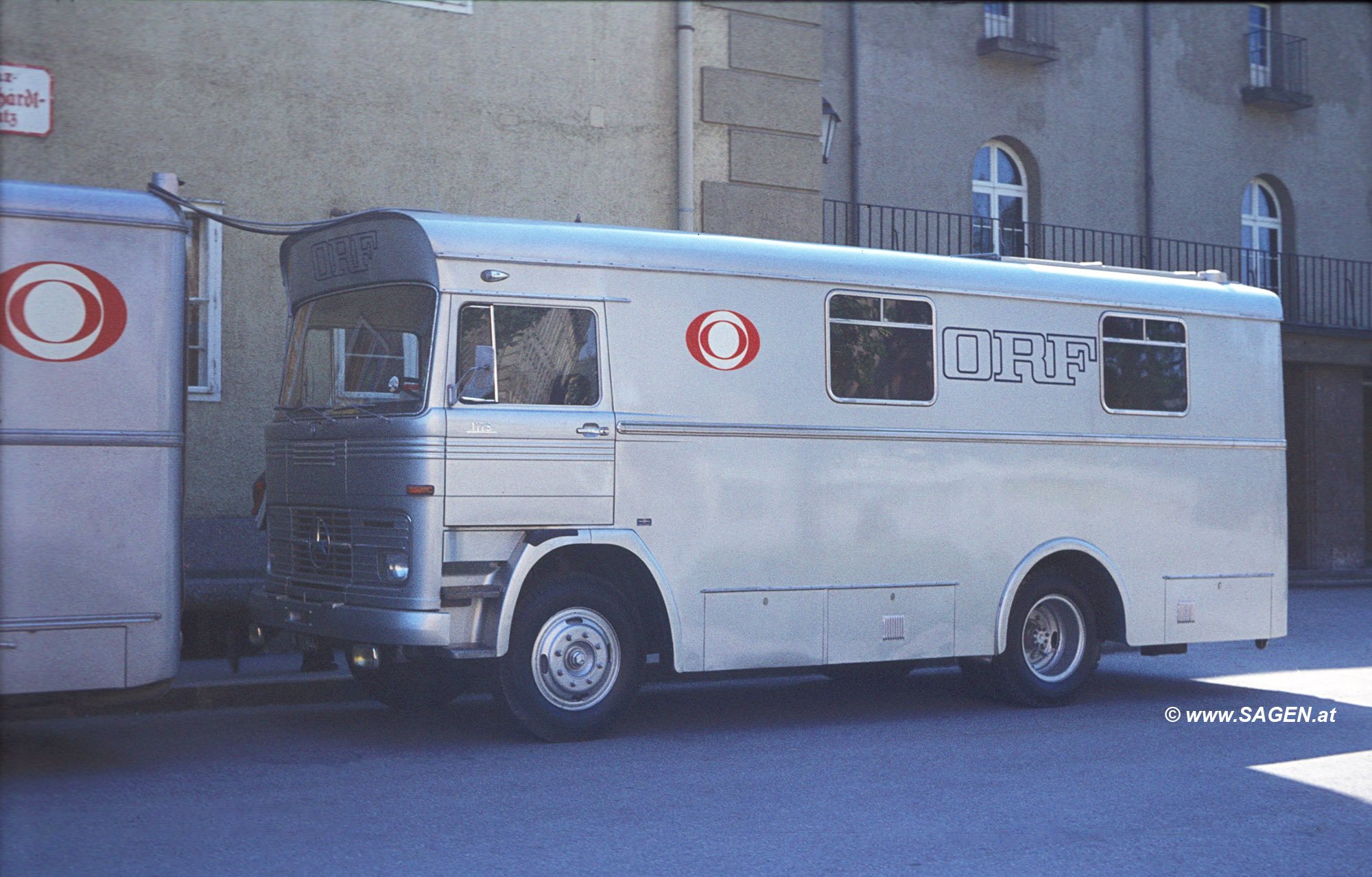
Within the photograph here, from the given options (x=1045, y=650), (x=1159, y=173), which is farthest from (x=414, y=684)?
(x=1159, y=173)

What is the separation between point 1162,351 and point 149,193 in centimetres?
712

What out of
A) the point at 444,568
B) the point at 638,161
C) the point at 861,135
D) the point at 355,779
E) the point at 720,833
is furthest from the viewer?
the point at 861,135

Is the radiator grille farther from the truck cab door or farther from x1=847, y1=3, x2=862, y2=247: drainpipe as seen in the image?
x1=847, y1=3, x2=862, y2=247: drainpipe

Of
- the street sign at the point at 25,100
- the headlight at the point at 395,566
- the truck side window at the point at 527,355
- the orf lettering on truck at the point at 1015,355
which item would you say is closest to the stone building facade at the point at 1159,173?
the orf lettering on truck at the point at 1015,355

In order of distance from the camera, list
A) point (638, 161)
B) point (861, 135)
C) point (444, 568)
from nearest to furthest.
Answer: point (444, 568)
point (638, 161)
point (861, 135)

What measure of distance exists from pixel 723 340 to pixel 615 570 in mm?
1551

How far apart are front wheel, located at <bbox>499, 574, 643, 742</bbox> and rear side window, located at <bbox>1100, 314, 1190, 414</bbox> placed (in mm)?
4209

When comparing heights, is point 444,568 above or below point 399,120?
below

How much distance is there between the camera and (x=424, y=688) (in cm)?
938

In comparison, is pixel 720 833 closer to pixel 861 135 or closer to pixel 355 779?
pixel 355 779

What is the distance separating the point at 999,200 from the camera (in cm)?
1995

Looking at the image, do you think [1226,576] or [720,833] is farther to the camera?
[1226,576]

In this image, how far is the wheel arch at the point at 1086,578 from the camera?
9.78m

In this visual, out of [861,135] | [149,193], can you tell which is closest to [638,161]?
[861,135]
